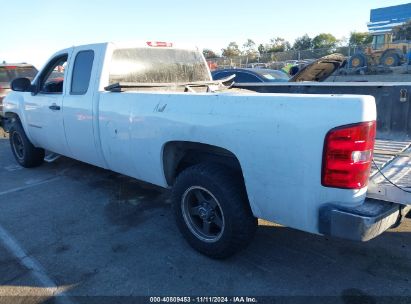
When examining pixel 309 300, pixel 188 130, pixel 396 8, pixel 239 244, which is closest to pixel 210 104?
pixel 188 130

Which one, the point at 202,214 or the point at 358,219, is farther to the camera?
the point at 202,214

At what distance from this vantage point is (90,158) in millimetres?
4594

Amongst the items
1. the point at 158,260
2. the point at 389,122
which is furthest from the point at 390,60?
the point at 158,260

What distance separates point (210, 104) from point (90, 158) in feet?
7.27

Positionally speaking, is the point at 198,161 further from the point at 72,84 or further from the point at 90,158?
the point at 72,84

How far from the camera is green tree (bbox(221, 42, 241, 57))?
81537mm

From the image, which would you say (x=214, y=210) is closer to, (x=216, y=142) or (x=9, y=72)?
(x=216, y=142)

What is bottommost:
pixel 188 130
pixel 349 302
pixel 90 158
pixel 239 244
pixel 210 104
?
pixel 349 302

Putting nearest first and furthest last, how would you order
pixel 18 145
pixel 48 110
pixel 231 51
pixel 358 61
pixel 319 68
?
1. pixel 48 110
2. pixel 18 145
3. pixel 319 68
4. pixel 358 61
5. pixel 231 51

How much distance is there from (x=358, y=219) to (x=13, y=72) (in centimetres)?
1007

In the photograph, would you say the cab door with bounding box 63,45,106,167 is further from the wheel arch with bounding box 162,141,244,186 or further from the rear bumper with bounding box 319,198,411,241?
the rear bumper with bounding box 319,198,411,241

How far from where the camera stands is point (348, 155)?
2.32m

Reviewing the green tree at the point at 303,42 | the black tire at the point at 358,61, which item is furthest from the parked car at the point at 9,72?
the green tree at the point at 303,42

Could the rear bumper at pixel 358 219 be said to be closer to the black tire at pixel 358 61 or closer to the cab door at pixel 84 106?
the cab door at pixel 84 106
